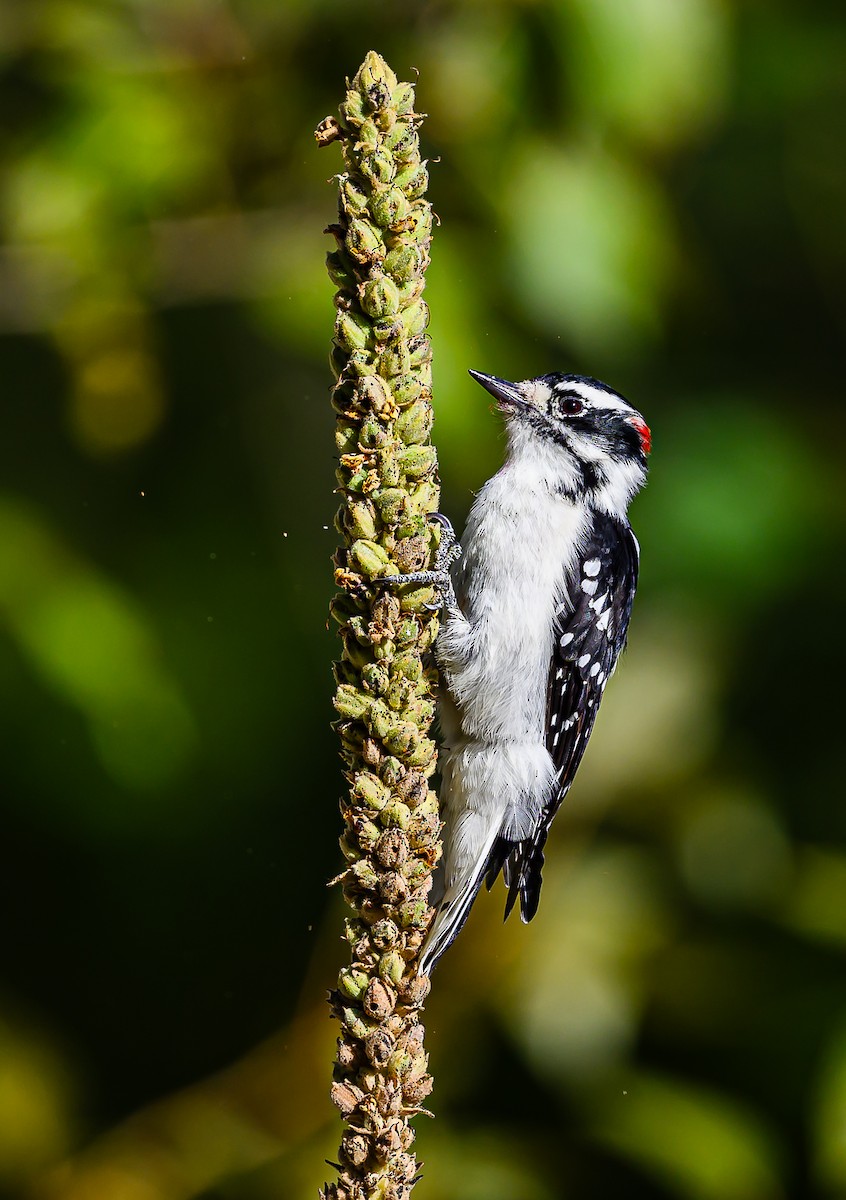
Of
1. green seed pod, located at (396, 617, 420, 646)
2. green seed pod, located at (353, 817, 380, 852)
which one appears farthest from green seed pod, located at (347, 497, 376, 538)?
green seed pod, located at (353, 817, 380, 852)

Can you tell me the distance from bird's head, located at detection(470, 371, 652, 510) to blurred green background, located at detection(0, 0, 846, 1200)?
9 cm

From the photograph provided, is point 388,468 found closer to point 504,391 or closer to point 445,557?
point 445,557

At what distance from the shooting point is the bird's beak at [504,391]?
2422 millimetres

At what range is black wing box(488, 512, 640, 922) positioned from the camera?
2.75m

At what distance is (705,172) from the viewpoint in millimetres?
3709

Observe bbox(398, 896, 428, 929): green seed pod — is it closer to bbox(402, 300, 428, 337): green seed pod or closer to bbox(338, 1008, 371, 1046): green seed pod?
bbox(338, 1008, 371, 1046): green seed pod

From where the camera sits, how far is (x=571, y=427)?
272 centimetres

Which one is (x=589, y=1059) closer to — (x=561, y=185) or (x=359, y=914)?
(x=359, y=914)

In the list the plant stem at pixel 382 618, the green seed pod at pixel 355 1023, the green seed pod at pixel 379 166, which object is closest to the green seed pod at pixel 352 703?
the plant stem at pixel 382 618

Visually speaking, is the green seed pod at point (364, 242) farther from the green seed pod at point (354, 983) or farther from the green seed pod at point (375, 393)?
the green seed pod at point (354, 983)

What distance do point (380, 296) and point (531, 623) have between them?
4.79ft

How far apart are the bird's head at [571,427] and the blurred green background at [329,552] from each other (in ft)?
0.30

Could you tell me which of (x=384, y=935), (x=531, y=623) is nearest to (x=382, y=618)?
(x=384, y=935)

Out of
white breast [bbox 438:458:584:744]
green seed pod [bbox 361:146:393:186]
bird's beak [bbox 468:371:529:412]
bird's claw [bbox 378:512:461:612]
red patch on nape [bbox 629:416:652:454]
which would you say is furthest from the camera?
red patch on nape [bbox 629:416:652:454]
